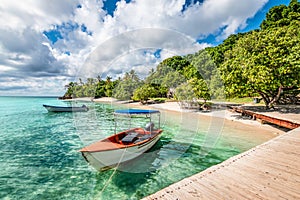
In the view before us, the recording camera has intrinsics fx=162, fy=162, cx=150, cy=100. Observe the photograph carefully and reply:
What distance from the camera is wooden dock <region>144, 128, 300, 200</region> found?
134 inches

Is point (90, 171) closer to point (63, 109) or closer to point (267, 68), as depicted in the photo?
point (267, 68)

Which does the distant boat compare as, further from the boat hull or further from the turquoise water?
the boat hull

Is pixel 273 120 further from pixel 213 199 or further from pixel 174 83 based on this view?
pixel 174 83

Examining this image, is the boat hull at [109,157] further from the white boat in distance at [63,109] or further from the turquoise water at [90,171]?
the white boat in distance at [63,109]

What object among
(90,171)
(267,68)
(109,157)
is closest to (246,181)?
(109,157)

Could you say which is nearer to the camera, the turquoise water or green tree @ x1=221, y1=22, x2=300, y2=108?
the turquoise water

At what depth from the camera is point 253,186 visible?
3760mm

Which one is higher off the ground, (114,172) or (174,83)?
(174,83)

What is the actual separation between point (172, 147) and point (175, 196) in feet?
24.3

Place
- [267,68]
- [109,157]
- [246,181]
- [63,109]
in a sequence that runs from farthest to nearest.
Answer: [63,109] < [267,68] < [109,157] < [246,181]

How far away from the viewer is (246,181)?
3.97 meters

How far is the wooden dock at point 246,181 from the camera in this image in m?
3.40

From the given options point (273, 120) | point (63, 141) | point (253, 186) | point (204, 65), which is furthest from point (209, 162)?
point (204, 65)

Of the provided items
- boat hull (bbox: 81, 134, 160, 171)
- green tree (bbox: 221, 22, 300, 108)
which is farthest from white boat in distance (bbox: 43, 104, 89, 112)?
boat hull (bbox: 81, 134, 160, 171)
